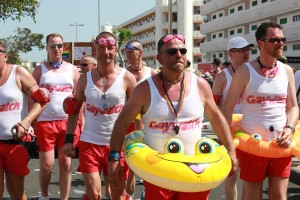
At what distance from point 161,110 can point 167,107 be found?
54 mm

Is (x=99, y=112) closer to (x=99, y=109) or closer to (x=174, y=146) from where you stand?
(x=99, y=109)

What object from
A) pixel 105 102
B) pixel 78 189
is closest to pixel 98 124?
pixel 105 102

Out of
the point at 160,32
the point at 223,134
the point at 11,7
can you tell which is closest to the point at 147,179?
the point at 223,134

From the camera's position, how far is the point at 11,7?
71.8 feet

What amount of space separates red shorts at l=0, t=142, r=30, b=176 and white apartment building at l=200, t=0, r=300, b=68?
145 ft

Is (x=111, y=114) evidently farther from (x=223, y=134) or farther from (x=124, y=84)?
(x=223, y=134)

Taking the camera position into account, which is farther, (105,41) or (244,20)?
(244,20)

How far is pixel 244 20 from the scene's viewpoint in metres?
59.1

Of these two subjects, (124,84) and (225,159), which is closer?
(225,159)

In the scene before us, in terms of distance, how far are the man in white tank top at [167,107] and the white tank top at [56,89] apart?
2.70 m

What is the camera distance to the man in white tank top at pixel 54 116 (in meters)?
6.39

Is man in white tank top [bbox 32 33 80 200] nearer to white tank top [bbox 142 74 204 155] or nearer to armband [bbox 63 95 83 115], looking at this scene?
armband [bbox 63 95 83 115]

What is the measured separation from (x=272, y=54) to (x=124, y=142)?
172 cm

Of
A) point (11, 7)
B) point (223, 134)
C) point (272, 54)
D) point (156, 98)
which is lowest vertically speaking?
point (223, 134)
